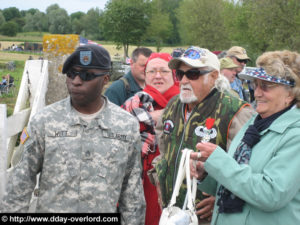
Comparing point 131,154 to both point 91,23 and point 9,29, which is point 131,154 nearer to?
point 9,29

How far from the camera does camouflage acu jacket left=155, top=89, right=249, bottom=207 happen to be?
9.41 ft

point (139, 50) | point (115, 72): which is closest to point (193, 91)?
point (139, 50)

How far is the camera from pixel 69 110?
246 centimetres

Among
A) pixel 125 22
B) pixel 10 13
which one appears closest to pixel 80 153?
pixel 125 22

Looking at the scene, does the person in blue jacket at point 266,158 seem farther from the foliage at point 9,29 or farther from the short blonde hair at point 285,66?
the foliage at point 9,29

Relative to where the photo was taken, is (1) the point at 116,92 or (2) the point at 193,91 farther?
(1) the point at 116,92

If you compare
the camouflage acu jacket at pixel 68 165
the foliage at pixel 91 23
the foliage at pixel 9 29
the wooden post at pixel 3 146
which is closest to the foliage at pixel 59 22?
the foliage at pixel 91 23

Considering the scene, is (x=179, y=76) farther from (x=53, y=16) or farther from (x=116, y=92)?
(x=53, y=16)

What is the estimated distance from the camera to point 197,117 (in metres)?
2.97

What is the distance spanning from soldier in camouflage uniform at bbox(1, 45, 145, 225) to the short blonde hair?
1048 millimetres

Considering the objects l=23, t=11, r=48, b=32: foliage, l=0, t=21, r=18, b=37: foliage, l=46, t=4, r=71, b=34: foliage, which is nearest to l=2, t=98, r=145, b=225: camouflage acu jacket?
l=0, t=21, r=18, b=37: foliage

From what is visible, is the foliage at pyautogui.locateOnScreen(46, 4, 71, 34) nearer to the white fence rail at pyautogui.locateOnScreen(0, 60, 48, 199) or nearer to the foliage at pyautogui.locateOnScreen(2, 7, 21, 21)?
the foliage at pyautogui.locateOnScreen(2, 7, 21, 21)

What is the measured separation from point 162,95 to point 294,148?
208 cm

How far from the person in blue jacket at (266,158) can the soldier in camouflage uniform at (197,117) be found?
0.34 meters
